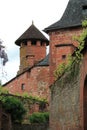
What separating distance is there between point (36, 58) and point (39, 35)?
3991mm

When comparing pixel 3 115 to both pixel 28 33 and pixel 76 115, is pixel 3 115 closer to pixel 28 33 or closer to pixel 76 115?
pixel 76 115

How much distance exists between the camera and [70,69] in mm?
18250

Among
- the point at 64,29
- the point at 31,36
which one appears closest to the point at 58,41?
the point at 64,29

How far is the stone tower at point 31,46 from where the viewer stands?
76500mm

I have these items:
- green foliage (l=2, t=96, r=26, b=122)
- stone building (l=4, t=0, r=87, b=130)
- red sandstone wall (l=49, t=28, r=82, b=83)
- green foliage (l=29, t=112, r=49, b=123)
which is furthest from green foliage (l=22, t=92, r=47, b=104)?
red sandstone wall (l=49, t=28, r=82, b=83)

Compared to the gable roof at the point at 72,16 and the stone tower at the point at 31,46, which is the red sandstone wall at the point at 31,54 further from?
the gable roof at the point at 72,16

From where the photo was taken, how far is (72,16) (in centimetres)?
4509

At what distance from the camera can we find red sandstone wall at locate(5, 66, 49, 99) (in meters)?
61.4

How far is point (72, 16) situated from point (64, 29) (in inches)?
71.5

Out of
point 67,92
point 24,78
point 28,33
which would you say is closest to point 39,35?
point 28,33

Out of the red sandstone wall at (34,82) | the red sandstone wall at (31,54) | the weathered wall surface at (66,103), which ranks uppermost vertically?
the red sandstone wall at (31,54)

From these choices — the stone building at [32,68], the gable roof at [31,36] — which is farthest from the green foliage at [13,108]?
the gable roof at [31,36]

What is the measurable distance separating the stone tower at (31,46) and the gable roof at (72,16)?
29782 millimetres

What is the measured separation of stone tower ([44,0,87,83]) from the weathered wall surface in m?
20.4
